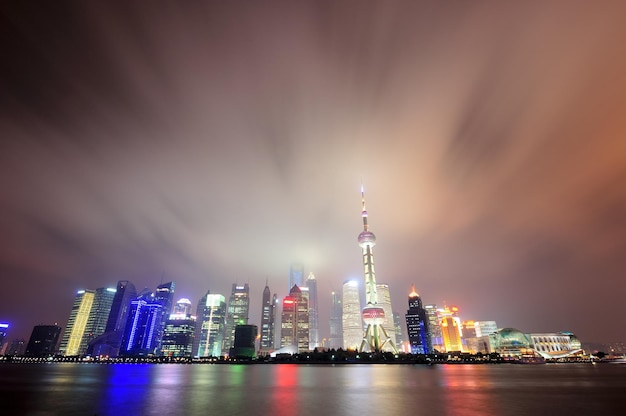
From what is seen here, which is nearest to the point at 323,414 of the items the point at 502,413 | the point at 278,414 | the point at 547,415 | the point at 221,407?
the point at 278,414

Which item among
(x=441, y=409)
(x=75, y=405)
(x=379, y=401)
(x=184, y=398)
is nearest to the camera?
(x=441, y=409)

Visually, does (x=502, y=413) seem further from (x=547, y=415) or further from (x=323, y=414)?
(x=323, y=414)

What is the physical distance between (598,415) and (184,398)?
166ft

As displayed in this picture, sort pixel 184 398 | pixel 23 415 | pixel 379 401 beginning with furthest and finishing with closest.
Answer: pixel 184 398 → pixel 379 401 → pixel 23 415

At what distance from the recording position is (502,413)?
34.4m

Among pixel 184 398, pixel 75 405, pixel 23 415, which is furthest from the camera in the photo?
pixel 184 398

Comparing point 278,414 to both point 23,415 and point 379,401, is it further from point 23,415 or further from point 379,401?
point 23,415

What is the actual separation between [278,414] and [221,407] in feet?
31.4

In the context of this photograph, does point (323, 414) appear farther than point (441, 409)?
No

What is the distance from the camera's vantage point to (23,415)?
32.8 meters

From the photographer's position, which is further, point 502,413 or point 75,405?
point 75,405

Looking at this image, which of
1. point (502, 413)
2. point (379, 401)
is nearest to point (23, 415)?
point (379, 401)

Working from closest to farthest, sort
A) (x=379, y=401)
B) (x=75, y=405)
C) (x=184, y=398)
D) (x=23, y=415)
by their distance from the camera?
(x=23, y=415) < (x=75, y=405) < (x=379, y=401) < (x=184, y=398)

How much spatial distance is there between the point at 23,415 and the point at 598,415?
59.1 meters
